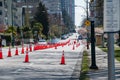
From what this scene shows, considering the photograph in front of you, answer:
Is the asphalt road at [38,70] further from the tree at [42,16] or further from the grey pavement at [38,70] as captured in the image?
the tree at [42,16]

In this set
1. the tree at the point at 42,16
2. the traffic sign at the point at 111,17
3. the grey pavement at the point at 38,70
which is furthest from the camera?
the tree at the point at 42,16

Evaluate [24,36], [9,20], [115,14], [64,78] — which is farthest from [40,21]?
[115,14]

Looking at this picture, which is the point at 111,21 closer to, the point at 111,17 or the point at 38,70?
the point at 111,17

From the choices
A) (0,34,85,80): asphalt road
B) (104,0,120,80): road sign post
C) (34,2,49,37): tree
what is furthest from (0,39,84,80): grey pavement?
(34,2,49,37): tree

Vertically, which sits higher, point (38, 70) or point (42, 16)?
point (42, 16)

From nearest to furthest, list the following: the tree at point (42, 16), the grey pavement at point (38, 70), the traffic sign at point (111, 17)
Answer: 1. the traffic sign at point (111, 17)
2. the grey pavement at point (38, 70)
3. the tree at point (42, 16)

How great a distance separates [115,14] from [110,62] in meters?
0.71

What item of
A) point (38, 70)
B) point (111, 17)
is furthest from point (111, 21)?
point (38, 70)

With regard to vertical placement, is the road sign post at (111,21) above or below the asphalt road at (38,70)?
above

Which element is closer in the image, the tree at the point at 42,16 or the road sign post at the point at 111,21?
the road sign post at the point at 111,21

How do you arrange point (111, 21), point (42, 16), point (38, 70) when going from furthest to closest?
point (42, 16) → point (38, 70) → point (111, 21)

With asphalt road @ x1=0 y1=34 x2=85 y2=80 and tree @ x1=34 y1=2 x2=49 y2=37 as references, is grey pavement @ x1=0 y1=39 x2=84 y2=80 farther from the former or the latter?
tree @ x1=34 y1=2 x2=49 y2=37

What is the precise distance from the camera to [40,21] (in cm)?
14275

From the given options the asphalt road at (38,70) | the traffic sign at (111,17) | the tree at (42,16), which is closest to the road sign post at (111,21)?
the traffic sign at (111,17)
